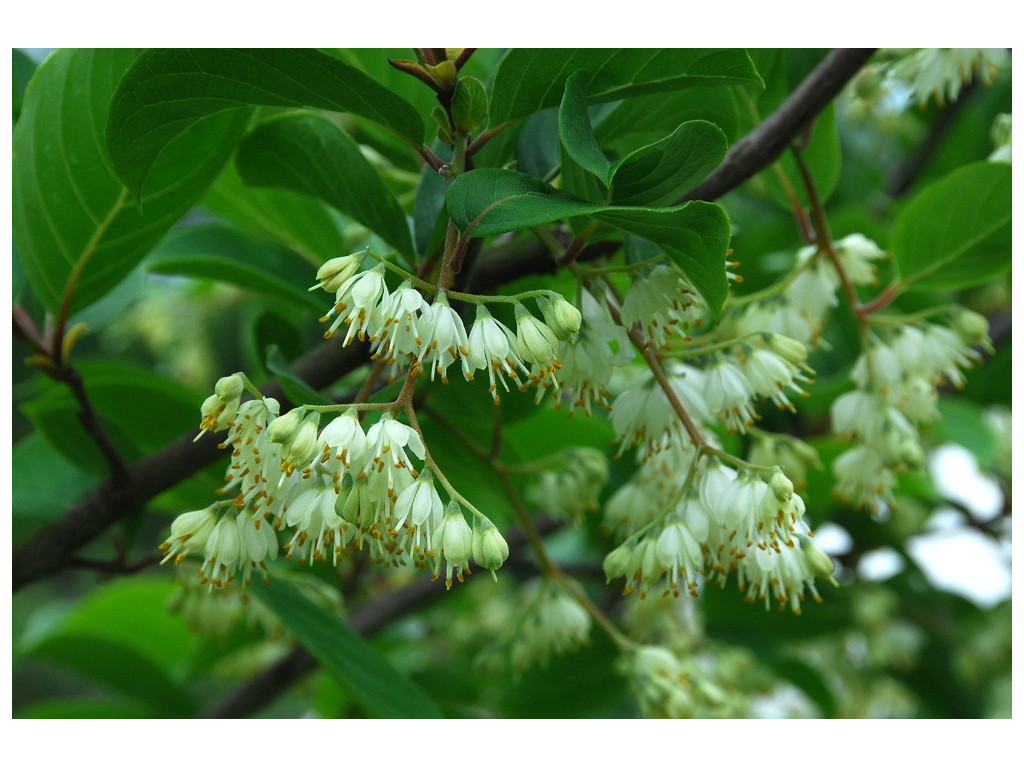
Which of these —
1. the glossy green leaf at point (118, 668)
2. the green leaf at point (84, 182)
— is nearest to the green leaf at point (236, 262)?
the green leaf at point (84, 182)

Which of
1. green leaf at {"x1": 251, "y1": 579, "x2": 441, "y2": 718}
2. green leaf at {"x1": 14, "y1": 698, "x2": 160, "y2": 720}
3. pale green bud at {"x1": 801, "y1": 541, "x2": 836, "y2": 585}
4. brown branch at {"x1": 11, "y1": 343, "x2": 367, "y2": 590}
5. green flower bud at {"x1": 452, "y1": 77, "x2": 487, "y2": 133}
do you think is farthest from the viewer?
green leaf at {"x1": 14, "y1": 698, "x2": 160, "y2": 720}

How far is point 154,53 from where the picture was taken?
Answer: 90 centimetres

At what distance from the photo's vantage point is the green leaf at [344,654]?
128 cm

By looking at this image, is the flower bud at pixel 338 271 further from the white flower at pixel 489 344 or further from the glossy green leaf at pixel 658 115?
the glossy green leaf at pixel 658 115

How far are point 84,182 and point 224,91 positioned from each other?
390mm

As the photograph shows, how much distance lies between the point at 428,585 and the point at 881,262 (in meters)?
1.12

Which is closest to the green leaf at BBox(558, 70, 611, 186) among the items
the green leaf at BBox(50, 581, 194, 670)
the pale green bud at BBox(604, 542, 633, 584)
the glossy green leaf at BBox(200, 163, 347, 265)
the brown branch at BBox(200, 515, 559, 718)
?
the pale green bud at BBox(604, 542, 633, 584)

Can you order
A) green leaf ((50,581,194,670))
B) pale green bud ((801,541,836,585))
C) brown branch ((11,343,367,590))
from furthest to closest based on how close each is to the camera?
green leaf ((50,581,194,670)) → brown branch ((11,343,367,590)) → pale green bud ((801,541,836,585))

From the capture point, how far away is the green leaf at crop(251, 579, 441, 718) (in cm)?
128

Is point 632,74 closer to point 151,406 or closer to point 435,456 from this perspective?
point 435,456

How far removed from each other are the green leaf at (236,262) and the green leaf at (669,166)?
1.94ft

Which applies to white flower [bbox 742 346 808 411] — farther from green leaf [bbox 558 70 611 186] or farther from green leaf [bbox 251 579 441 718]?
green leaf [bbox 251 579 441 718]

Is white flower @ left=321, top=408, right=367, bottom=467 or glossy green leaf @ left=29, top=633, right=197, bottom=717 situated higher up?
white flower @ left=321, top=408, right=367, bottom=467

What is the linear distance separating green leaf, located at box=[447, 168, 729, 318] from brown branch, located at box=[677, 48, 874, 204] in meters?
0.20
